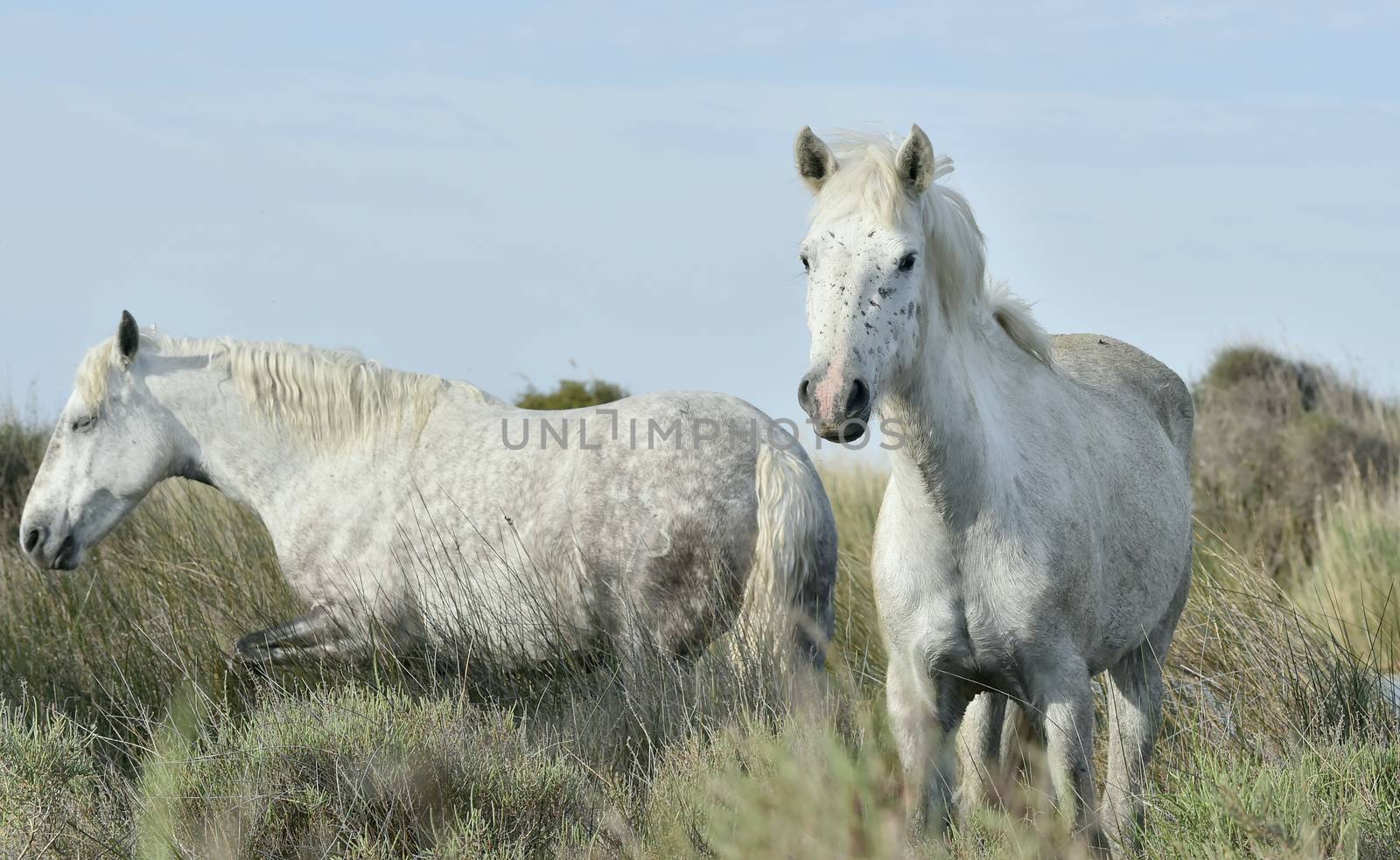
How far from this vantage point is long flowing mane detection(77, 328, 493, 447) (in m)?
5.50

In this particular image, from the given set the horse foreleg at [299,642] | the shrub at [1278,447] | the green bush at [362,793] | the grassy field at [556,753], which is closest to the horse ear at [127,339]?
the grassy field at [556,753]

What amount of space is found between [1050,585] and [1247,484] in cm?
1060

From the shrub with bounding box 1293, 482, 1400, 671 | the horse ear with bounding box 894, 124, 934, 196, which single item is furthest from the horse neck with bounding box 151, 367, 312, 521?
the shrub with bounding box 1293, 482, 1400, 671

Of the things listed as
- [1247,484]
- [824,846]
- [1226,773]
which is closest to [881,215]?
[824,846]

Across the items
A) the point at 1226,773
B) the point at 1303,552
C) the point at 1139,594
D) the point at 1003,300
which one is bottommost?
the point at 1303,552

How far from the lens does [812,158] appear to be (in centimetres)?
329

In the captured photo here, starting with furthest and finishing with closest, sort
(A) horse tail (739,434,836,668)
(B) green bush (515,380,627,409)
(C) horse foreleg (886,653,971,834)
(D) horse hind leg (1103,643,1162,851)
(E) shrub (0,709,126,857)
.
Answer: (B) green bush (515,380,627,409) → (A) horse tail (739,434,836,668) → (D) horse hind leg (1103,643,1162,851) → (E) shrub (0,709,126,857) → (C) horse foreleg (886,653,971,834)

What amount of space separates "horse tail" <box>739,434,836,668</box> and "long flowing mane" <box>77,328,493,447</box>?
1.51 m

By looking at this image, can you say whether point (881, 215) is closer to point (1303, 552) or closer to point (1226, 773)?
point (1226, 773)

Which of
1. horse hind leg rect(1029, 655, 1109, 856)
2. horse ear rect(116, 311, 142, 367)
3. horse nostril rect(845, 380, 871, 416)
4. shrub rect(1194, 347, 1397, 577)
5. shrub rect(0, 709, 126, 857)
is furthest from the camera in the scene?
shrub rect(1194, 347, 1397, 577)

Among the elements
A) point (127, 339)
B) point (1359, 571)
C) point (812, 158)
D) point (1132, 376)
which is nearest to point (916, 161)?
point (812, 158)

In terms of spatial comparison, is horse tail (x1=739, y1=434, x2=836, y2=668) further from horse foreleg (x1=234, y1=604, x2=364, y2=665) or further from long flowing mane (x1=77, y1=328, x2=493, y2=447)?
horse foreleg (x1=234, y1=604, x2=364, y2=665)

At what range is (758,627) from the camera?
4.52 meters

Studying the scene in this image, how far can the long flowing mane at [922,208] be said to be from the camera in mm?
3066
